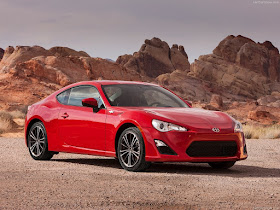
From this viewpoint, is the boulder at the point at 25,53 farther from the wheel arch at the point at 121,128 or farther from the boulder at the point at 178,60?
the boulder at the point at 178,60

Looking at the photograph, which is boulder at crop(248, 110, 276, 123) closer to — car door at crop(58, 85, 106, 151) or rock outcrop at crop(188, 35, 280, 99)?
car door at crop(58, 85, 106, 151)

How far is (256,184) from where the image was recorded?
7594 mm

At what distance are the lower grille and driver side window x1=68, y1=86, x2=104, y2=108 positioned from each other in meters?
1.95

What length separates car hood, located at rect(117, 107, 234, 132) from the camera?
852cm

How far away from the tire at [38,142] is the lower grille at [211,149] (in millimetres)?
3218

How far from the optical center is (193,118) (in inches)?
343

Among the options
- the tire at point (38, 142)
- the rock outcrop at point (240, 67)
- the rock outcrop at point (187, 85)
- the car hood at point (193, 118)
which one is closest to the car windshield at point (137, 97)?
the car hood at point (193, 118)

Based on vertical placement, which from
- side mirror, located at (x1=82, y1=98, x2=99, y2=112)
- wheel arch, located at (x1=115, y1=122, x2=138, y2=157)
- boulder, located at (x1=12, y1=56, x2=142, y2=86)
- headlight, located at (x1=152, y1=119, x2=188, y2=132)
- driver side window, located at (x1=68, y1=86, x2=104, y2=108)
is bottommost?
wheel arch, located at (x1=115, y1=122, x2=138, y2=157)

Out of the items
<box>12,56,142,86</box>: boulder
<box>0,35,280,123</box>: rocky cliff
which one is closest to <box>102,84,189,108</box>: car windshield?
<box>0,35,280,123</box>: rocky cliff

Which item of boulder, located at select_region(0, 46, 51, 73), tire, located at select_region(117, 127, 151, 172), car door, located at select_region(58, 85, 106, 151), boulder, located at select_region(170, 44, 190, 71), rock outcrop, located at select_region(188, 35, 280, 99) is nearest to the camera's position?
tire, located at select_region(117, 127, 151, 172)

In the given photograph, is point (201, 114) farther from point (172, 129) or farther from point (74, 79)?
point (74, 79)

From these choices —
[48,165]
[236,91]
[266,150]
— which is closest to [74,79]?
[266,150]

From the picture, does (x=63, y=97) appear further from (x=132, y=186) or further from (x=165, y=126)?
(x=132, y=186)

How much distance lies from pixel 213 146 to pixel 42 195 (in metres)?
3.20
